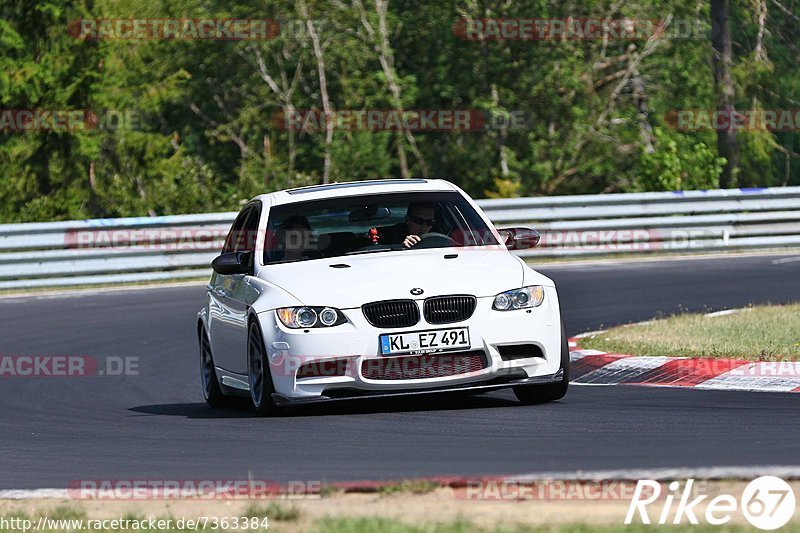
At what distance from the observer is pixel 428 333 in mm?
9914

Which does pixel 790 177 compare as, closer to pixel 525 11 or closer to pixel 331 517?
pixel 525 11

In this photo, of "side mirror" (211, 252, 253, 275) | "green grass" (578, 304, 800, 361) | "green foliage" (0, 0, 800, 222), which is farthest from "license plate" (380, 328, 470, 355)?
"green foliage" (0, 0, 800, 222)

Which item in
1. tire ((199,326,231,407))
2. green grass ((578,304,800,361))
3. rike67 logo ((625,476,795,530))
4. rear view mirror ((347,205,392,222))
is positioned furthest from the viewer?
green grass ((578,304,800,361))

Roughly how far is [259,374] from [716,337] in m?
4.50

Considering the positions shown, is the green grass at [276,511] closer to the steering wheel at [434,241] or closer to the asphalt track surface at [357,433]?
the asphalt track surface at [357,433]

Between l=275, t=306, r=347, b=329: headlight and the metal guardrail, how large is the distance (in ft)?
43.9

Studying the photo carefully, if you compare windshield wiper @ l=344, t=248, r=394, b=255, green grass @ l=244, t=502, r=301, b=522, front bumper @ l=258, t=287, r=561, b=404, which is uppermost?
green grass @ l=244, t=502, r=301, b=522

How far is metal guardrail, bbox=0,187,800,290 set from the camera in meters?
23.0

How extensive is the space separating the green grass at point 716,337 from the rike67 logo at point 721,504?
5199 millimetres

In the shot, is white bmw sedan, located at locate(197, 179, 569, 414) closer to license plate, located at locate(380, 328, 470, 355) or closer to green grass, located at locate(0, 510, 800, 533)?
license plate, located at locate(380, 328, 470, 355)

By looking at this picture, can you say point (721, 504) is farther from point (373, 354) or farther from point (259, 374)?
point (259, 374)

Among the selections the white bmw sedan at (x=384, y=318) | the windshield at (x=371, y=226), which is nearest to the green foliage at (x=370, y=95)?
the windshield at (x=371, y=226)

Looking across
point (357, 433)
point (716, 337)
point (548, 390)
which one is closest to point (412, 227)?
point (548, 390)

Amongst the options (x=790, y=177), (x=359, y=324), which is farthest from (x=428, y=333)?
(x=790, y=177)
